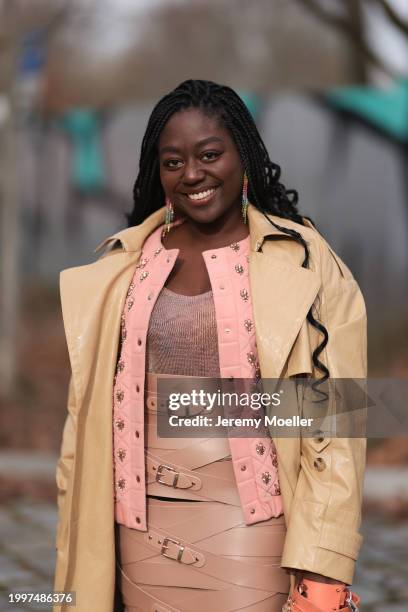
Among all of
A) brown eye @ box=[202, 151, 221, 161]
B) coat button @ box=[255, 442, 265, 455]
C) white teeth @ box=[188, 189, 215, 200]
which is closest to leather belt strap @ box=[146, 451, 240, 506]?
coat button @ box=[255, 442, 265, 455]

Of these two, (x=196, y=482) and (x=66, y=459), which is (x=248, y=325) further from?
(x=66, y=459)

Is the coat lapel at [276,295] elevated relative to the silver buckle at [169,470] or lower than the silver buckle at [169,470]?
elevated

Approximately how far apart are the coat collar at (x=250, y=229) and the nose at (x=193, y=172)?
215mm

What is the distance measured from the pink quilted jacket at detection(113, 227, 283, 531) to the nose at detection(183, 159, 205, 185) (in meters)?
0.22

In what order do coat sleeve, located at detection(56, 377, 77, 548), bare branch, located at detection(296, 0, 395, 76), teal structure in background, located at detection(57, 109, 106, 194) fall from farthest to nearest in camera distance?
teal structure in background, located at detection(57, 109, 106, 194) → bare branch, located at detection(296, 0, 395, 76) → coat sleeve, located at detection(56, 377, 77, 548)

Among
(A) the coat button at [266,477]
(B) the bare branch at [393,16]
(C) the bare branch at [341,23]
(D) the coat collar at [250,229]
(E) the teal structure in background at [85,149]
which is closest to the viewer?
(A) the coat button at [266,477]

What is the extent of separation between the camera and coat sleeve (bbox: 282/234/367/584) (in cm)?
238

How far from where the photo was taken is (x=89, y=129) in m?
11.5

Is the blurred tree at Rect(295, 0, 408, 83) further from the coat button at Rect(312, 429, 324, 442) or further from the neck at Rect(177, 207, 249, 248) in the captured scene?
the coat button at Rect(312, 429, 324, 442)

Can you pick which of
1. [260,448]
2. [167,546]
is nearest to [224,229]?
[260,448]

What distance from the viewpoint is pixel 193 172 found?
8.38ft

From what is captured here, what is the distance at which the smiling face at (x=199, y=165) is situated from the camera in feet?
8.43

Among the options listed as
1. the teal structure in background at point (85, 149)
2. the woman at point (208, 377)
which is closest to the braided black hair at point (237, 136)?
the woman at point (208, 377)

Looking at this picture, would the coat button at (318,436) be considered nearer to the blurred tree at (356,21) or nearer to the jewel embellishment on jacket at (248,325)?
the jewel embellishment on jacket at (248,325)
